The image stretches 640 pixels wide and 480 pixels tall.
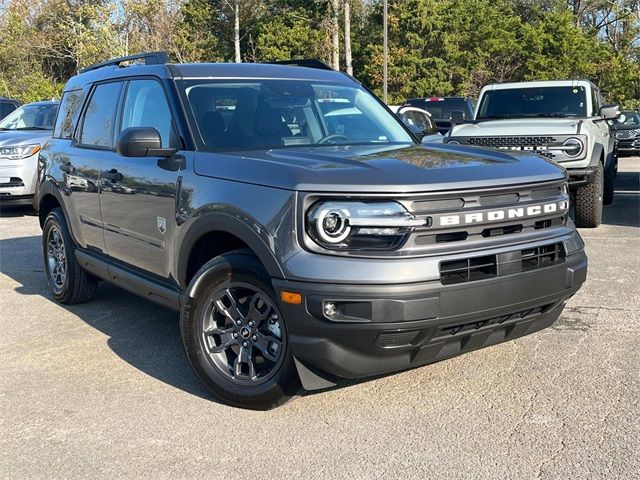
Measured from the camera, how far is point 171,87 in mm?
4406

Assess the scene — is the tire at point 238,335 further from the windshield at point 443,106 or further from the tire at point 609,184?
the windshield at point 443,106

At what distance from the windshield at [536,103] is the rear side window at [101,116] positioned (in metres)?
6.49

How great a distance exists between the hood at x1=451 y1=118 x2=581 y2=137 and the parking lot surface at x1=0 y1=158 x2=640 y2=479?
409 cm

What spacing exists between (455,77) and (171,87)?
133 ft

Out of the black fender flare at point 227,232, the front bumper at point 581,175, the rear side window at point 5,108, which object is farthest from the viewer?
the rear side window at point 5,108

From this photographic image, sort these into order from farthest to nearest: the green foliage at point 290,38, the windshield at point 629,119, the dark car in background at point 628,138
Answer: the green foliage at point 290,38 → the windshield at point 629,119 → the dark car in background at point 628,138

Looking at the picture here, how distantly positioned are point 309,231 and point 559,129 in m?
6.46

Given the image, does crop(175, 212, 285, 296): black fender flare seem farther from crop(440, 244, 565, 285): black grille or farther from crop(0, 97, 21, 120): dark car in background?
crop(0, 97, 21, 120): dark car in background

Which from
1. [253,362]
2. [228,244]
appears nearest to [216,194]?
[228,244]

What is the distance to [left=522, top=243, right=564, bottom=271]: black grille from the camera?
3.54 metres

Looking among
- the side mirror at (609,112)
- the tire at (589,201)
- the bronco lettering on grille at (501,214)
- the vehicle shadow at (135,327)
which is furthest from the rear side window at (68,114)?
the side mirror at (609,112)

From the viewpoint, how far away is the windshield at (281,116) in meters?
4.29

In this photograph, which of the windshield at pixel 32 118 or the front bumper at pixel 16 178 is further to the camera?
the windshield at pixel 32 118

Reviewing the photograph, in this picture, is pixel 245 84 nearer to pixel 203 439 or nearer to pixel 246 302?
pixel 246 302
